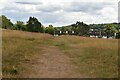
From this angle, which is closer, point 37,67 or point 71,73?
point 71,73

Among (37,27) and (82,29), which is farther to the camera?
(82,29)

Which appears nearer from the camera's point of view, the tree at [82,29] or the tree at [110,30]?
the tree at [110,30]

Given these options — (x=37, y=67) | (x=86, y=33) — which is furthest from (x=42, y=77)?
(x=86, y=33)

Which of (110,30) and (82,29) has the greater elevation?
(82,29)

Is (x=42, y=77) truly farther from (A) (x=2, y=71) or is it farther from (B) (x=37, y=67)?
(B) (x=37, y=67)

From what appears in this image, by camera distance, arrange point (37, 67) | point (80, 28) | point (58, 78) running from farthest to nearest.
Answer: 1. point (80, 28)
2. point (37, 67)
3. point (58, 78)

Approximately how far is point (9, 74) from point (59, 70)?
89.0 inches

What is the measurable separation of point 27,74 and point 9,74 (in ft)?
2.42

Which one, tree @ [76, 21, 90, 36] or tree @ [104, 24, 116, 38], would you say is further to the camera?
tree @ [76, 21, 90, 36]

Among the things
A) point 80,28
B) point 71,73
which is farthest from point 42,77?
point 80,28

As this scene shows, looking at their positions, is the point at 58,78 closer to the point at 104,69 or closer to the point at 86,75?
the point at 86,75

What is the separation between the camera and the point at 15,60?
41.2 ft

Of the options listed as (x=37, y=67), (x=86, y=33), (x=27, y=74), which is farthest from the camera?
(x=86, y=33)

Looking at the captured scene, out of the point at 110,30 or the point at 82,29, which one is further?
the point at 82,29
